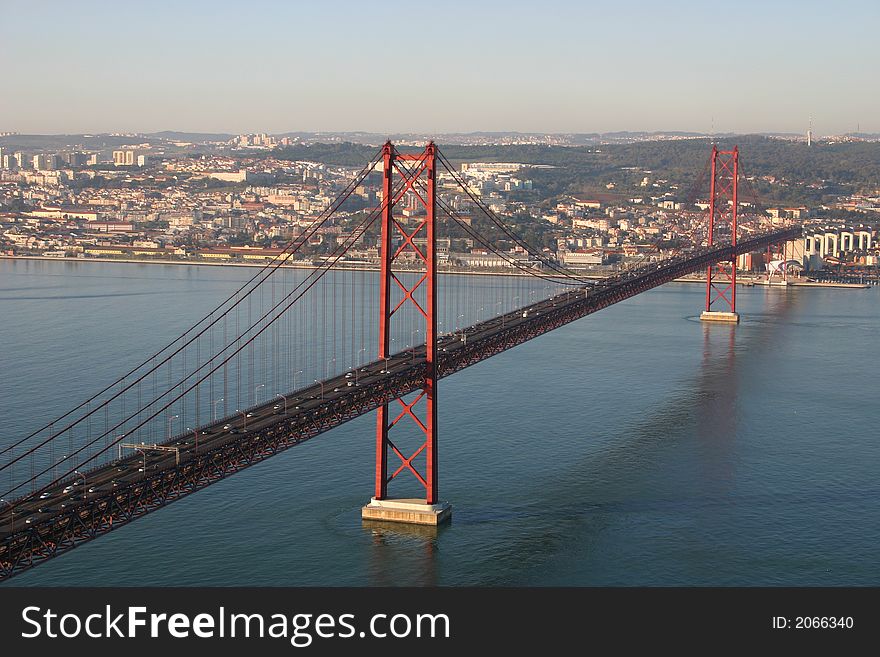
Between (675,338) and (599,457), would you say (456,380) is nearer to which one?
(599,457)

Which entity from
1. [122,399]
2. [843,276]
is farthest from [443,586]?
[843,276]

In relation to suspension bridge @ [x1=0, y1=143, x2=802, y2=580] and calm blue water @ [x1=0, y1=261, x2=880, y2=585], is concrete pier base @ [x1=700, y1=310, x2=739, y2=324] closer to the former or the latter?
suspension bridge @ [x1=0, y1=143, x2=802, y2=580]

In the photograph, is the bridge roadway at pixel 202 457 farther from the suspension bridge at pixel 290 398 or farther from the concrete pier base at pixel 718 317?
the concrete pier base at pixel 718 317

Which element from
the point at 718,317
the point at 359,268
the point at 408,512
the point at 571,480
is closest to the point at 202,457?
the point at 408,512

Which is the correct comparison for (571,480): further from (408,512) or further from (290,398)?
(290,398)

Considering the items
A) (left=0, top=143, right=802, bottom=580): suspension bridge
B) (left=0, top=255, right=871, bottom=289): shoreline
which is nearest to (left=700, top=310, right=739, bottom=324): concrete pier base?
(left=0, top=143, right=802, bottom=580): suspension bridge
